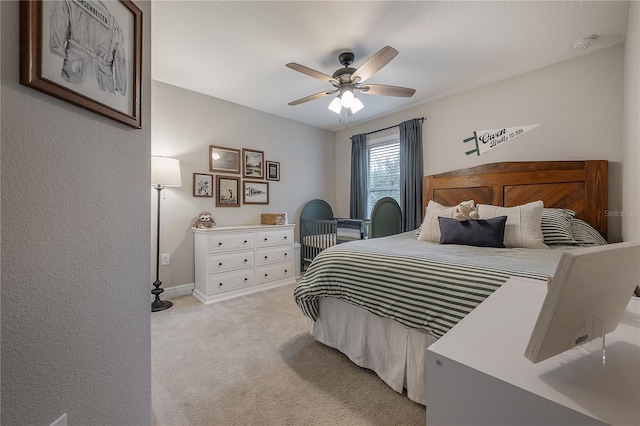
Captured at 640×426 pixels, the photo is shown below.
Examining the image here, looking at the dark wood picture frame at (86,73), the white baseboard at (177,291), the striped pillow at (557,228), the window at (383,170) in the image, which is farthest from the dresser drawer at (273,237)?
the striped pillow at (557,228)

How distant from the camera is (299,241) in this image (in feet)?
14.4

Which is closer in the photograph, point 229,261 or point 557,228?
point 557,228

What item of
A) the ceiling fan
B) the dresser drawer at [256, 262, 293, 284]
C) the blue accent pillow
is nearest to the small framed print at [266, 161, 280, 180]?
the dresser drawer at [256, 262, 293, 284]

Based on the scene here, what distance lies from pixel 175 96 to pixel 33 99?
2.80 meters

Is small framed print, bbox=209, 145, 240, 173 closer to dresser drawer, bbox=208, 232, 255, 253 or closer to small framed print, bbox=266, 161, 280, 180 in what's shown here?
small framed print, bbox=266, 161, 280, 180

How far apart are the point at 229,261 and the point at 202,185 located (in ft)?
3.40

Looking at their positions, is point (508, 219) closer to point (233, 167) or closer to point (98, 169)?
point (98, 169)

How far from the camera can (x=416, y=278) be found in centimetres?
139

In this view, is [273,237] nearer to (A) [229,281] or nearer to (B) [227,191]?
(A) [229,281]

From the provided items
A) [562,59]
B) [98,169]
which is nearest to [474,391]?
[98,169]

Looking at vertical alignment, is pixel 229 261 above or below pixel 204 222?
below

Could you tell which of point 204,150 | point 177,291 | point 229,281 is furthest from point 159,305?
point 204,150

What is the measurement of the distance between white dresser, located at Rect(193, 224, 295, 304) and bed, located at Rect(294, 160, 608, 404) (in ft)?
4.69

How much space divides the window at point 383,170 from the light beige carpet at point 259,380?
8.27ft
